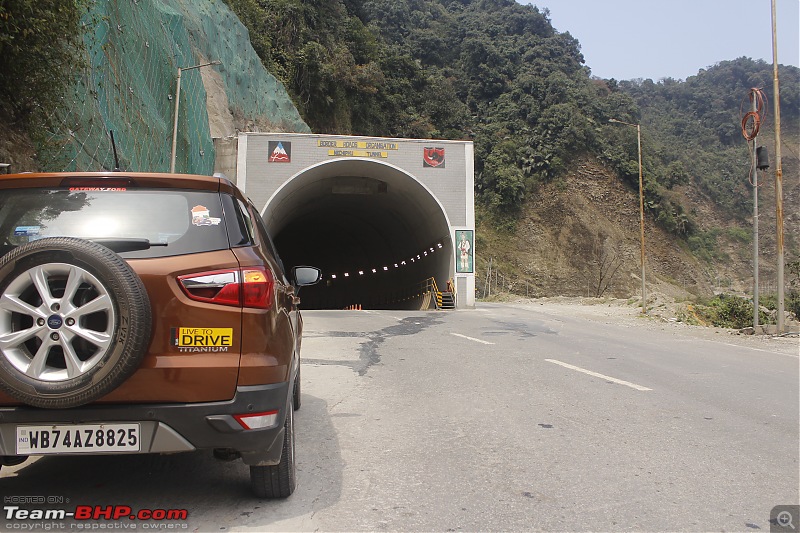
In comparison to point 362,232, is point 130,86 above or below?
above

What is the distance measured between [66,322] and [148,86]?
60.8 feet

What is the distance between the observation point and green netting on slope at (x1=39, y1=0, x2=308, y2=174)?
13.6m

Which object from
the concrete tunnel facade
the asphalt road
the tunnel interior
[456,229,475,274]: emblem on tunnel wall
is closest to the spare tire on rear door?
the asphalt road

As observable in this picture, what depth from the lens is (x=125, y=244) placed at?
10.2 ft

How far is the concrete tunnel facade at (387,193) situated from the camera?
2625 centimetres

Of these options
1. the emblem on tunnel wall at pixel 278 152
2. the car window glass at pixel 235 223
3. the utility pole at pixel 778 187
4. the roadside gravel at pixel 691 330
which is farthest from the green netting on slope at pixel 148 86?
the utility pole at pixel 778 187

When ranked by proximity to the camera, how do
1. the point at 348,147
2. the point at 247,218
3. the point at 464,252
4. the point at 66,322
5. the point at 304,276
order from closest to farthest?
the point at 66,322 < the point at 247,218 < the point at 304,276 < the point at 348,147 < the point at 464,252

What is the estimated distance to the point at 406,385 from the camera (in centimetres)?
731

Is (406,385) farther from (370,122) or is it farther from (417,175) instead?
(370,122)

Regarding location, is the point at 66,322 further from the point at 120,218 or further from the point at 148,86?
the point at 148,86

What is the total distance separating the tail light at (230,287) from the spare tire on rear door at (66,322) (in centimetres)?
25

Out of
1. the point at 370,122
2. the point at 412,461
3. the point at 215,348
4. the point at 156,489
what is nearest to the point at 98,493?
the point at 156,489

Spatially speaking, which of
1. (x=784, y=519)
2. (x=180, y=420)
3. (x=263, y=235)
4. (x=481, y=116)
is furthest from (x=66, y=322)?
(x=481, y=116)

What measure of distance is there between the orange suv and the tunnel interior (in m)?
22.7
